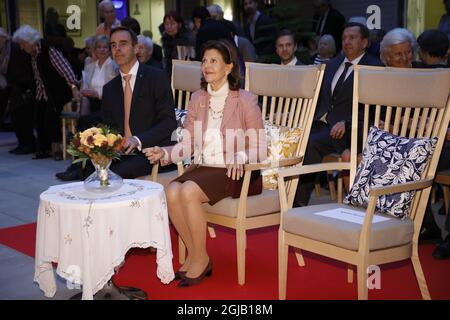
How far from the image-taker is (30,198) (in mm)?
5914

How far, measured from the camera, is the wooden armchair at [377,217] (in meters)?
3.12

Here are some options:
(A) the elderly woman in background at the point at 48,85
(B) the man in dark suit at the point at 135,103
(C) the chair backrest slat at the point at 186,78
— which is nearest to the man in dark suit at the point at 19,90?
(A) the elderly woman in background at the point at 48,85

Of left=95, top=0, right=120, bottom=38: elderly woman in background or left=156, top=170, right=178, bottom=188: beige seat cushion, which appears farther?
left=95, top=0, right=120, bottom=38: elderly woman in background

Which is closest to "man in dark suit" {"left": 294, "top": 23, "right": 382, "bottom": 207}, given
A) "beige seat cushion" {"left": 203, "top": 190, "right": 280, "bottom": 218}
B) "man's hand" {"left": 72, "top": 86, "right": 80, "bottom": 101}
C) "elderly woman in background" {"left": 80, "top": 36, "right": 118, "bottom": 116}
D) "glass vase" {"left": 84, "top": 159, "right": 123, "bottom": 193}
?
"beige seat cushion" {"left": 203, "top": 190, "right": 280, "bottom": 218}

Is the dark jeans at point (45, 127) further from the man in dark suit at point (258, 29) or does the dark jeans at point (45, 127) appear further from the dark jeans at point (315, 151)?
the dark jeans at point (315, 151)

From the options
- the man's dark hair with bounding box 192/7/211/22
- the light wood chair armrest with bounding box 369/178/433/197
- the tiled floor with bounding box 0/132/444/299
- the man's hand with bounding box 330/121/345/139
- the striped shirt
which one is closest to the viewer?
the light wood chair armrest with bounding box 369/178/433/197

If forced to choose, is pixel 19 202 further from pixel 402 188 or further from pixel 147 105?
pixel 402 188

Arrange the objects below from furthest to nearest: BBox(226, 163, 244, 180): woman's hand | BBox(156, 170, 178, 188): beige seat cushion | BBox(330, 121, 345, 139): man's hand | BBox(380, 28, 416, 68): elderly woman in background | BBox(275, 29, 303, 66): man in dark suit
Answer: BBox(275, 29, 303, 66): man in dark suit → BBox(330, 121, 345, 139): man's hand → BBox(380, 28, 416, 68): elderly woman in background → BBox(156, 170, 178, 188): beige seat cushion → BBox(226, 163, 244, 180): woman's hand

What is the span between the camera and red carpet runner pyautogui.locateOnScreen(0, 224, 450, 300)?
11.8 feet

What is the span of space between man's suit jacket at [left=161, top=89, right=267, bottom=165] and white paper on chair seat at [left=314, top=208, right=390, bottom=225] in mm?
547

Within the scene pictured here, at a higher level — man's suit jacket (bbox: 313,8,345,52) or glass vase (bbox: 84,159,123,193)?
man's suit jacket (bbox: 313,8,345,52)

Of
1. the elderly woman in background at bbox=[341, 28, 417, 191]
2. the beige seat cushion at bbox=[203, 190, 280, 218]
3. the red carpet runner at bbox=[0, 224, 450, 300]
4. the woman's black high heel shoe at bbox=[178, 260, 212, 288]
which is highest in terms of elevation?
the elderly woman in background at bbox=[341, 28, 417, 191]

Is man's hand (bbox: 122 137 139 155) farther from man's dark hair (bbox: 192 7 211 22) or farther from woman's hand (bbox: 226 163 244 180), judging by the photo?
man's dark hair (bbox: 192 7 211 22)

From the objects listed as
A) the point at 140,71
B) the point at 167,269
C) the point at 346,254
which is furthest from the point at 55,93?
the point at 346,254
